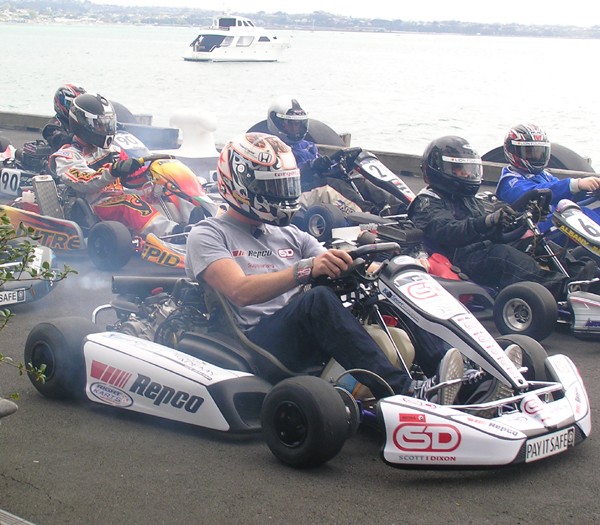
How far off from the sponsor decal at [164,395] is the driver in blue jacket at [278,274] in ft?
1.35

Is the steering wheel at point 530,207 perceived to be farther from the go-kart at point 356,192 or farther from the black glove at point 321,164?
the black glove at point 321,164

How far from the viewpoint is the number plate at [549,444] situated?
3.79 meters

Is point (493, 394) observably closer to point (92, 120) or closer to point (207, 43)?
point (92, 120)

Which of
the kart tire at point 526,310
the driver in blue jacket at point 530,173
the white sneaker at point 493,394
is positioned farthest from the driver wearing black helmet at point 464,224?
the white sneaker at point 493,394

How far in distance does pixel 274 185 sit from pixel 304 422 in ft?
3.94

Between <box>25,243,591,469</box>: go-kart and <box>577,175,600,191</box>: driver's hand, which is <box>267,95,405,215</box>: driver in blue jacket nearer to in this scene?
<box>577,175,600,191</box>: driver's hand

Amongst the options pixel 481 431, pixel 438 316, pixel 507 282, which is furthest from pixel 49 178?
pixel 481 431

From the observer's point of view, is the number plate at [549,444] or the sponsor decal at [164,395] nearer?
the number plate at [549,444]

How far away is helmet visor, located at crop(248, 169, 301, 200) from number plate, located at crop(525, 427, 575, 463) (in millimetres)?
1573

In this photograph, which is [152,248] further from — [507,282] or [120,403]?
[120,403]

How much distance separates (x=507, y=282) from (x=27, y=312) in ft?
10.4

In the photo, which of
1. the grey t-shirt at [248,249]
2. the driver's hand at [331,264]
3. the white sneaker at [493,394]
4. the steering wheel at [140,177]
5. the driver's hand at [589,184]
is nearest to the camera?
the white sneaker at [493,394]

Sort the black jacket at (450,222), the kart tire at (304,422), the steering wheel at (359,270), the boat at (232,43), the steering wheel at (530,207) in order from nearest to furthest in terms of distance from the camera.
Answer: the kart tire at (304,422) < the steering wheel at (359,270) < the black jacket at (450,222) < the steering wheel at (530,207) < the boat at (232,43)

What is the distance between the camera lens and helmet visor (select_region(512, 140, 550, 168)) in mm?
7336
